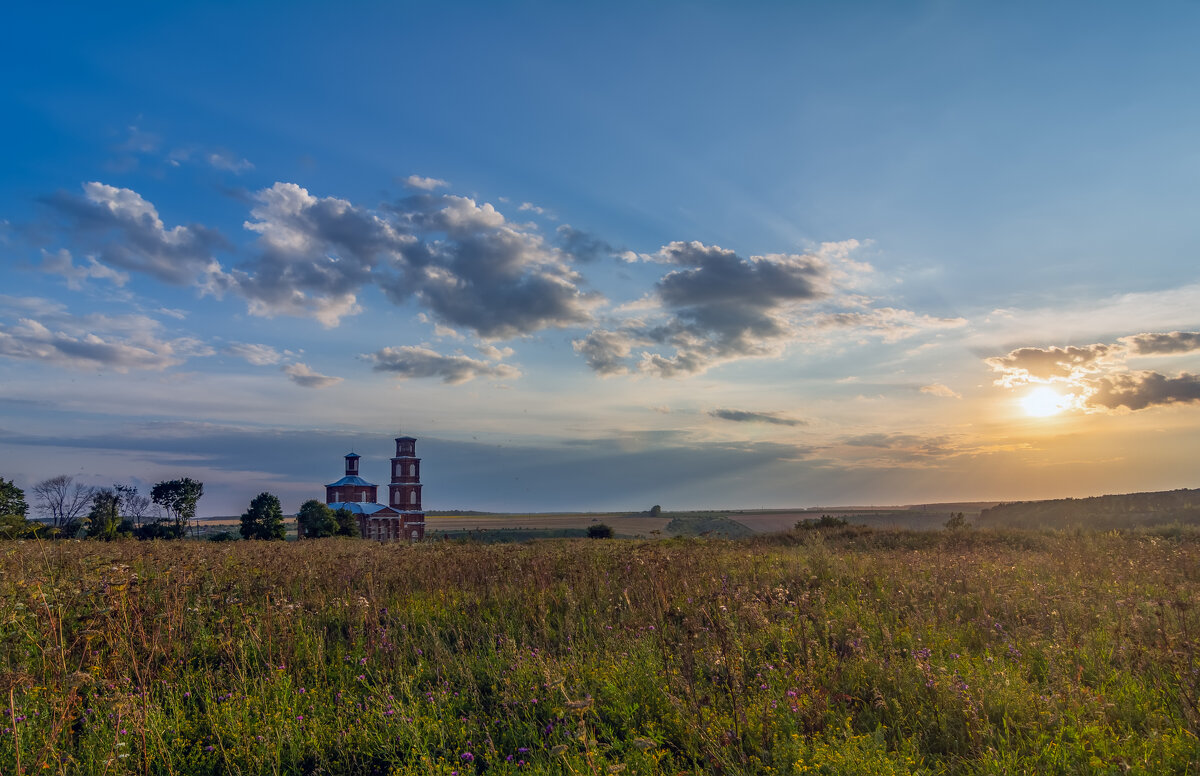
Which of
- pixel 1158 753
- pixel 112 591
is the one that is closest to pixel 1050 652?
pixel 1158 753

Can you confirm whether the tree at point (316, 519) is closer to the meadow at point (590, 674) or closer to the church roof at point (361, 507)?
the church roof at point (361, 507)

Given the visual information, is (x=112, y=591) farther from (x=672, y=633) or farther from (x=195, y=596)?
(x=672, y=633)

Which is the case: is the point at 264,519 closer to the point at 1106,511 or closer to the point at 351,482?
the point at 351,482

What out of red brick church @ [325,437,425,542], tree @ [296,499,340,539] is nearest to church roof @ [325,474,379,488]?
red brick church @ [325,437,425,542]

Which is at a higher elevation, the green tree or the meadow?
the meadow

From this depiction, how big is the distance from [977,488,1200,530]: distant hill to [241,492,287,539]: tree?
50.3 meters

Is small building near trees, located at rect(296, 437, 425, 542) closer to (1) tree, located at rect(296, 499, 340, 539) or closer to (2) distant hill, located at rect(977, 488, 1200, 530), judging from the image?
(1) tree, located at rect(296, 499, 340, 539)

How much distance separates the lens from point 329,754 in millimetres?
4578

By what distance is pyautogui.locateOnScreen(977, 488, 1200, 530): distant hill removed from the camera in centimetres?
3297

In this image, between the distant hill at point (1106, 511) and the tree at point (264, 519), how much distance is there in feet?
165

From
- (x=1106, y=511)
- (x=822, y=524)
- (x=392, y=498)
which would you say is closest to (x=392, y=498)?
(x=392, y=498)

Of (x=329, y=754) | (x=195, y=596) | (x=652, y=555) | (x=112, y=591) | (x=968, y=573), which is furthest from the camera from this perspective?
(x=652, y=555)

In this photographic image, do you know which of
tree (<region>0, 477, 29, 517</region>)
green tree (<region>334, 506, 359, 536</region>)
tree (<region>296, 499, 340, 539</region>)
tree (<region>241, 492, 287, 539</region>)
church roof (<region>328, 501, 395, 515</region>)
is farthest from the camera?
church roof (<region>328, 501, 395, 515</region>)

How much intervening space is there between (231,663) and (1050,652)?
756cm
